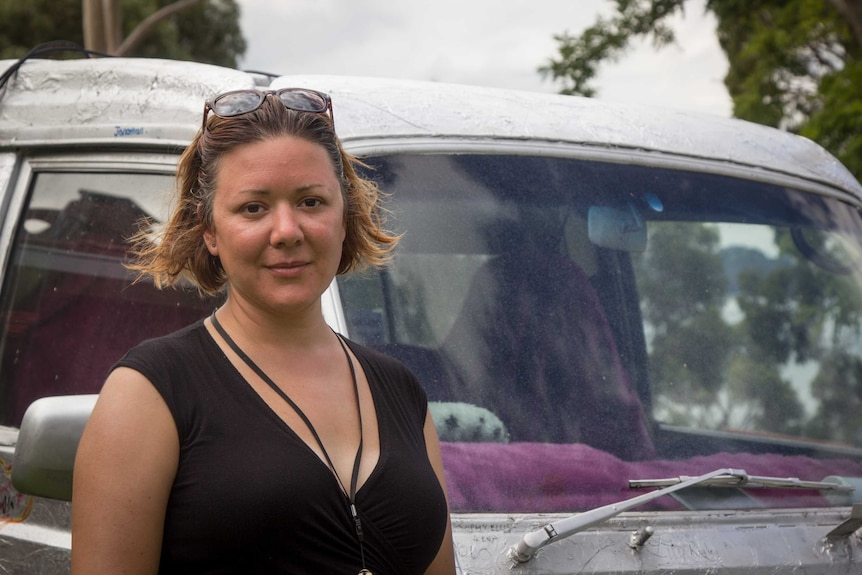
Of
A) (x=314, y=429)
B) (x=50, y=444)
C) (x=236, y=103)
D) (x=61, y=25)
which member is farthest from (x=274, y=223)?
(x=61, y=25)

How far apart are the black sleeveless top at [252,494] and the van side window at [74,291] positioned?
1166 mm

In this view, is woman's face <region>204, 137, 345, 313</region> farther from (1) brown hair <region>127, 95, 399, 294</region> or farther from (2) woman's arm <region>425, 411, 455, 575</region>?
(2) woman's arm <region>425, 411, 455, 575</region>

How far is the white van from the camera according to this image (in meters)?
2.67

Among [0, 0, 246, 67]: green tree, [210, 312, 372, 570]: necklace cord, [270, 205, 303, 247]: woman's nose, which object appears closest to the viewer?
[210, 312, 372, 570]: necklace cord

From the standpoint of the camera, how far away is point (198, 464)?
6.49 feet

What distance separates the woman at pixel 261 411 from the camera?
6.41 ft

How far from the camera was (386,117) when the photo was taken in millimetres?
3092

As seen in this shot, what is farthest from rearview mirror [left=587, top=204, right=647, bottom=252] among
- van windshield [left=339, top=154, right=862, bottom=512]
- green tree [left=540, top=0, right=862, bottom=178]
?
green tree [left=540, top=0, right=862, bottom=178]

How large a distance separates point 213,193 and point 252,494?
599mm

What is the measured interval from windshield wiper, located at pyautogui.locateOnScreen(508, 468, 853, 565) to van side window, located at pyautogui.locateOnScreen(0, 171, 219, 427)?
48.7 inches

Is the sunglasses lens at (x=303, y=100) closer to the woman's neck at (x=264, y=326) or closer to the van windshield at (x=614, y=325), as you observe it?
the woman's neck at (x=264, y=326)

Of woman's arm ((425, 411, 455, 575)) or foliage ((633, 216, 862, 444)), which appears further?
foliage ((633, 216, 862, 444))

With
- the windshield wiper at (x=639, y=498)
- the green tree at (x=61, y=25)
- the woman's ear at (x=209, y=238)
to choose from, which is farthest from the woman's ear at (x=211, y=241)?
the green tree at (x=61, y=25)

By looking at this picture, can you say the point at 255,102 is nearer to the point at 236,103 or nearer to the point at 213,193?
the point at 236,103
